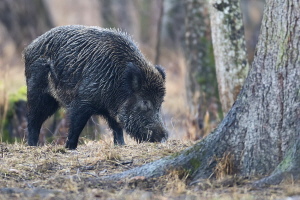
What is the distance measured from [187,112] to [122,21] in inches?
539

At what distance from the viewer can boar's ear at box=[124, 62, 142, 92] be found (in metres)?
8.27

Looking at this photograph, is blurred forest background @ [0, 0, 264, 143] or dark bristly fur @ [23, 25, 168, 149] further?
blurred forest background @ [0, 0, 264, 143]

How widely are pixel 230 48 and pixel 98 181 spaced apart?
14.1ft

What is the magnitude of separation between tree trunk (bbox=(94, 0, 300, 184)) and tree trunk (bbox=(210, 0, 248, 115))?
11.7ft

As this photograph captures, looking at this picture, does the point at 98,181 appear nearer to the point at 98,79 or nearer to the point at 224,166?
the point at 224,166

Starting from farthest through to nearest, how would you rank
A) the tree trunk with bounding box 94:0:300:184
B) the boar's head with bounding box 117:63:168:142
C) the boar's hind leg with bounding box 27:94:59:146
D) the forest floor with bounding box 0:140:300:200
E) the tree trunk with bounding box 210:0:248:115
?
the tree trunk with bounding box 210:0:248:115
the boar's hind leg with bounding box 27:94:59:146
the boar's head with bounding box 117:63:168:142
the tree trunk with bounding box 94:0:300:184
the forest floor with bounding box 0:140:300:200

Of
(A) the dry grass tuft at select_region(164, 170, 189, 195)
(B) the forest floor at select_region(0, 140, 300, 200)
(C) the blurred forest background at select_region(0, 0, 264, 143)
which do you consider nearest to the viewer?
(B) the forest floor at select_region(0, 140, 300, 200)

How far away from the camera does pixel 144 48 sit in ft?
74.8

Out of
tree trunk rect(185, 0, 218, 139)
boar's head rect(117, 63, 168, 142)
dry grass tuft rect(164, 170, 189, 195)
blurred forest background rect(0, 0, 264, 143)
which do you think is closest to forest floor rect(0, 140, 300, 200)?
dry grass tuft rect(164, 170, 189, 195)

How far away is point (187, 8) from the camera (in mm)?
13227

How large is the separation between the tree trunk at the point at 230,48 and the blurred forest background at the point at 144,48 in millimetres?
1130

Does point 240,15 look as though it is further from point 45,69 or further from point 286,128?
point 286,128

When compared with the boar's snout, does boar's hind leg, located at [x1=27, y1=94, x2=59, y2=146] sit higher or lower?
higher

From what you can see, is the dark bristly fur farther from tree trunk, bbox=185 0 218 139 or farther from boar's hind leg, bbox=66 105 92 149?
tree trunk, bbox=185 0 218 139
